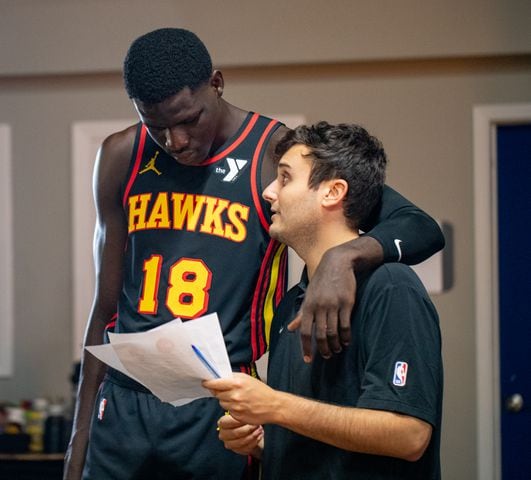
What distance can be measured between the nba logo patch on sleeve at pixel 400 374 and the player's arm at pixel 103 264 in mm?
844

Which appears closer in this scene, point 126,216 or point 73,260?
point 126,216

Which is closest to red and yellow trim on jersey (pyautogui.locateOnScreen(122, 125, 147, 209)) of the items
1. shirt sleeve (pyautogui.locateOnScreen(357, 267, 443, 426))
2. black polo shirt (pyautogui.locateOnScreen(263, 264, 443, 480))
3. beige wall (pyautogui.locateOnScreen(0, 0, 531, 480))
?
black polo shirt (pyautogui.locateOnScreen(263, 264, 443, 480))

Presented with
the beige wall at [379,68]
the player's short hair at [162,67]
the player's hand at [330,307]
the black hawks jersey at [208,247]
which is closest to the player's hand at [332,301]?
the player's hand at [330,307]

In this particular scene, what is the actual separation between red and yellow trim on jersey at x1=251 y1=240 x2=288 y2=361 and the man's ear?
0.32m

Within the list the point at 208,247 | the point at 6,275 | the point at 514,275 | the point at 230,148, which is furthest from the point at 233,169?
the point at 6,275

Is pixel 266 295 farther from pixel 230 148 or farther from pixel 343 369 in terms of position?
pixel 343 369

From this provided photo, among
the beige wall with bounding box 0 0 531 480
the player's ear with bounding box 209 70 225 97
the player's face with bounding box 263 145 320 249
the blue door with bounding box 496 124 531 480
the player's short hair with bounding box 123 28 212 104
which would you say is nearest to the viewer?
the player's face with bounding box 263 145 320 249

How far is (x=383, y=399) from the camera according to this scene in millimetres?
1407

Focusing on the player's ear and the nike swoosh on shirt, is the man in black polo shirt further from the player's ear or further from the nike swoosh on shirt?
the player's ear

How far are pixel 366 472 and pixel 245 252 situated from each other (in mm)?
595

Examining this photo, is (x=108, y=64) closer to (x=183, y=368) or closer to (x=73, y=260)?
(x=73, y=260)

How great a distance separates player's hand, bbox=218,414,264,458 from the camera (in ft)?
5.36

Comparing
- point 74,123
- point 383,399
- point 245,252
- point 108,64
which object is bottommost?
point 383,399

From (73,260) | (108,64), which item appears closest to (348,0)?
(108,64)
